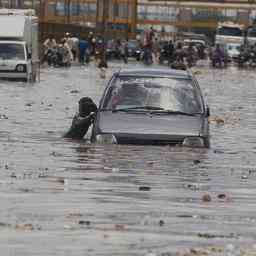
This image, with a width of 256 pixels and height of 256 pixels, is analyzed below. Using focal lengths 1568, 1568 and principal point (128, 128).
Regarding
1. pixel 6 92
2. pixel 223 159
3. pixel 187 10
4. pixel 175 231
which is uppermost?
pixel 175 231

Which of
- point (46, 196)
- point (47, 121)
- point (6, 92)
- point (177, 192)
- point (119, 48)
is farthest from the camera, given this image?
point (119, 48)

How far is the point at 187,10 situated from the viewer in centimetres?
16725

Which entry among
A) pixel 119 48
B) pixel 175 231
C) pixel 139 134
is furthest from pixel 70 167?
pixel 119 48

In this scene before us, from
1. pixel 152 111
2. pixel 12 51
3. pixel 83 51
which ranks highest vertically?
pixel 152 111

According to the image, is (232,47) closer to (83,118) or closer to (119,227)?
(83,118)

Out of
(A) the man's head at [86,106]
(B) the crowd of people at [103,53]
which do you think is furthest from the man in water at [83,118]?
(B) the crowd of people at [103,53]

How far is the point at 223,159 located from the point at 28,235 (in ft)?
29.0

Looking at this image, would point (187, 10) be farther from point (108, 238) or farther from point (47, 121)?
point (108, 238)

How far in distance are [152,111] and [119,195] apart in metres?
6.28

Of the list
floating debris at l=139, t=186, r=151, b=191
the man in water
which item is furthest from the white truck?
floating debris at l=139, t=186, r=151, b=191

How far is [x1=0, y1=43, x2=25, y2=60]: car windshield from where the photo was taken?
48.7m

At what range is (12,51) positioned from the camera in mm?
→ 49000

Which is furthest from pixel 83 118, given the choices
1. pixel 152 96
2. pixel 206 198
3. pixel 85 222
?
pixel 85 222

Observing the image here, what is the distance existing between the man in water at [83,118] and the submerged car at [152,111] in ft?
1.28
